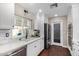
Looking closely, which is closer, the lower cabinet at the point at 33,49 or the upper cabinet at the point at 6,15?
the upper cabinet at the point at 6,15

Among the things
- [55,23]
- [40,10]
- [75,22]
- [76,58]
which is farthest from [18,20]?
[76,58]

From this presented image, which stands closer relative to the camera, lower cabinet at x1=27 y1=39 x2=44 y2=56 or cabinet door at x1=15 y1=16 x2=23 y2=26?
lower cabinet at x1=27 y1=39 x2=44 y2=56

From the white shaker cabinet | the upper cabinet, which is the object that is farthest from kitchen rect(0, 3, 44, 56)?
the white shaker cabinet

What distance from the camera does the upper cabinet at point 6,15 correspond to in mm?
1362

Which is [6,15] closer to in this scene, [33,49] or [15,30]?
[15,30]

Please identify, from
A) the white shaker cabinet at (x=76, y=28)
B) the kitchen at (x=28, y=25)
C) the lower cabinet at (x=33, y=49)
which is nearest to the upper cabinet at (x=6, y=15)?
the kitchen at (x=28, y=25)

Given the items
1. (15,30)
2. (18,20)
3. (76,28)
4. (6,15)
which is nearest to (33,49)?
(15,30)

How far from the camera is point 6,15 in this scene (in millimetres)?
1437

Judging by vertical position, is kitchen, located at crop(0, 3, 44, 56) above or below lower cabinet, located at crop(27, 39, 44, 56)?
above

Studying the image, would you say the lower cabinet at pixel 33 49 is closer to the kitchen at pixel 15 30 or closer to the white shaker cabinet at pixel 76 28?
the kitchen at pixel 15 30

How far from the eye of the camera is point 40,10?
8.35ft

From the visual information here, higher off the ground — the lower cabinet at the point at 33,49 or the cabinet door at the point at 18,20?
the cabinet door at the point at 18,20

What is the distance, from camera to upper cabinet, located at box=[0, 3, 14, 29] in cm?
136

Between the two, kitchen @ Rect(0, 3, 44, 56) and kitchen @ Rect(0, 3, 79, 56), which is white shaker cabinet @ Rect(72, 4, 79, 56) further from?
kitchen @ Rect(0, 3, 44, 56)
